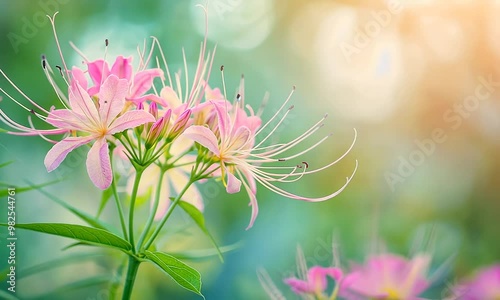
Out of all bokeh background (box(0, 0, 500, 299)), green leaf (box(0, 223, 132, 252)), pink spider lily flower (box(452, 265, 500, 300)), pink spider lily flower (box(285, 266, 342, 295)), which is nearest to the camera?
green leaf (box(0, 223, 132, 252))

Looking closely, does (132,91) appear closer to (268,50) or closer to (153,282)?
(153,282)

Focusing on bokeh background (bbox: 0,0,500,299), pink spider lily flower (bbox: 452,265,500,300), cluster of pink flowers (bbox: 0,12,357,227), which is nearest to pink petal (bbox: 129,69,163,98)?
cluster of pink flowers (bbox: 0,12,357,227)

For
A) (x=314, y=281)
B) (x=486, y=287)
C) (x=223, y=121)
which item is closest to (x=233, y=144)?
(x=223, y=121)

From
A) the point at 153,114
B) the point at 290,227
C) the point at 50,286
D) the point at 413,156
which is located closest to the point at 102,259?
the point at 50,286

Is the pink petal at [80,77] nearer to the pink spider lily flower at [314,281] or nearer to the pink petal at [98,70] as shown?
the pink petal at [98,70]

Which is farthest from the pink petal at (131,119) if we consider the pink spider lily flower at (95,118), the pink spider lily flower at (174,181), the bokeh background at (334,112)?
the bokeh background at (334,112)

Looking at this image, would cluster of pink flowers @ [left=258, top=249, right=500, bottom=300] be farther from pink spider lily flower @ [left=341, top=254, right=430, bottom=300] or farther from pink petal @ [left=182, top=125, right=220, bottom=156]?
pink petal @ [left=182, top=125, right=220, bottom=156]

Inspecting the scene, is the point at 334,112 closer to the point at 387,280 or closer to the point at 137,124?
the point at 387,280
